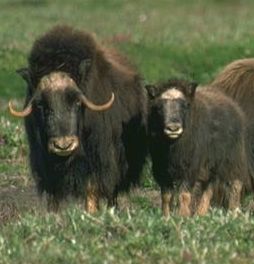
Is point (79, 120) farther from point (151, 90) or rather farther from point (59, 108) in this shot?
point (151, 90)

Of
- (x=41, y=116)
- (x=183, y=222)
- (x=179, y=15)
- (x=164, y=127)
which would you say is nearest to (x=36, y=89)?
(x=41, y=116)

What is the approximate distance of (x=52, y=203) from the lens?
8.13m

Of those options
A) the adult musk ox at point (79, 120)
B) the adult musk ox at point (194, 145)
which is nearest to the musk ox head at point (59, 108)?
the adult musk ox at point (79, 120)

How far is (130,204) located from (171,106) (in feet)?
4.23

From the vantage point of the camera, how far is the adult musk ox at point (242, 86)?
870 centimetres

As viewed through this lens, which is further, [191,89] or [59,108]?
[191,89]

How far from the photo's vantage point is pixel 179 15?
29.5 meters

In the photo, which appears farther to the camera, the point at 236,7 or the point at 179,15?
the point at 236,7

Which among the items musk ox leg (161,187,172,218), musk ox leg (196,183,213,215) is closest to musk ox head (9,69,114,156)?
musk ox leg (161,187,172,218)

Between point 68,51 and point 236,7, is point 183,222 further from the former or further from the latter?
point 236,7

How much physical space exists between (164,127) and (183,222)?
1.36 metres

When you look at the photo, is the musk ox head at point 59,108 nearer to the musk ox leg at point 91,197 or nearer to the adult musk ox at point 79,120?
the adult musk ox at point 79,120

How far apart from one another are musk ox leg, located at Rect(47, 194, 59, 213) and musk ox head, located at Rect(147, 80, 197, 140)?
0.80 m

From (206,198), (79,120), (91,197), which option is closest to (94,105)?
(79,120)
